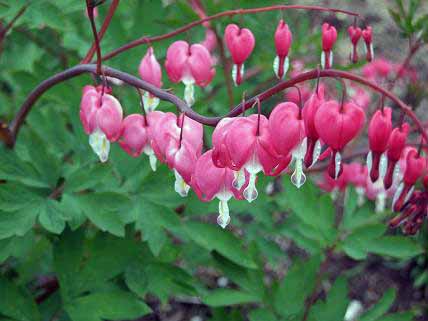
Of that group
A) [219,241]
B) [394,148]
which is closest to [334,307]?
[219,241]

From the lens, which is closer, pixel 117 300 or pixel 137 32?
pixel 117 300

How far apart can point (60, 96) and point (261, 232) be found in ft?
2.71

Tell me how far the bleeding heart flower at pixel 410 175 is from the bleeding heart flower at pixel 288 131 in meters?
0.34

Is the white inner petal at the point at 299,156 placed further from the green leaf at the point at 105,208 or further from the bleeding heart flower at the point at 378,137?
the green leaf at the point at 105,208

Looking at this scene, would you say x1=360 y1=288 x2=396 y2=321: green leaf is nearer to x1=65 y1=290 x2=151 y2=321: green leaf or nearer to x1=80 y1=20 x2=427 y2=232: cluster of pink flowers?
x1=80 y1=20 x2=427 y2=232: cluster of pink flowers

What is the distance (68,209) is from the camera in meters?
1.57

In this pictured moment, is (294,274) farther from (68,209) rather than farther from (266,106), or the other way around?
(266,106)

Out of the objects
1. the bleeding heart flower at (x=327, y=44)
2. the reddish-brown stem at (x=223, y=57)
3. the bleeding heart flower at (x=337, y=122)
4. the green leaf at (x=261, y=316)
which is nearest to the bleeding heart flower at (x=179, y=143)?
the bleeding heart flower at (x=337, y=122)

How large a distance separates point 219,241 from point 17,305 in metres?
0.56

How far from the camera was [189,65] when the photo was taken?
1.58m

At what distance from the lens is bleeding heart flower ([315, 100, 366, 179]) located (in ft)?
3.36

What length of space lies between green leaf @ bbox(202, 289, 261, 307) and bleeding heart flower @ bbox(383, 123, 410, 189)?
728 millimetres

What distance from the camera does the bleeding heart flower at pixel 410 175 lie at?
1.30m

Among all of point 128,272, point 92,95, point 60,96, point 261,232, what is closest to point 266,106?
point 261,232
